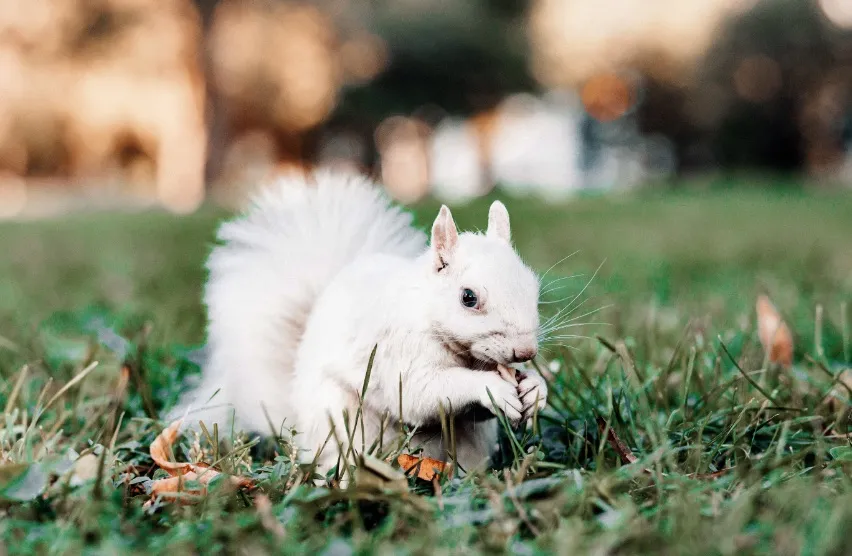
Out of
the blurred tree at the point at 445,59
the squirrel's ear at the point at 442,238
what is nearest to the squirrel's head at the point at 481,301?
the squirrel's ear at the point at 442,238

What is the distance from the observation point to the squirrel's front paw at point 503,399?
49.8 inches

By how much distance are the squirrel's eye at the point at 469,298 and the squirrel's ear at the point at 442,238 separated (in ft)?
0.20

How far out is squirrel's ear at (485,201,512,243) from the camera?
143 cm

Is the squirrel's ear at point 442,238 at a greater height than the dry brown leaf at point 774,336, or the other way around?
the squirrel's ear at point 442,238

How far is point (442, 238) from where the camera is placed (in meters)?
1.33

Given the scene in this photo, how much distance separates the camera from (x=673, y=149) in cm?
2367

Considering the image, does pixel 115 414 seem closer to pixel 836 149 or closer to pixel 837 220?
pixel 837 220

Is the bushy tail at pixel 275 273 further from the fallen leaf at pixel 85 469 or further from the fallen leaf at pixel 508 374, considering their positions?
the fallen leaf at pixel 508 374

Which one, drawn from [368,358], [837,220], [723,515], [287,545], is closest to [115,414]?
[368,358]

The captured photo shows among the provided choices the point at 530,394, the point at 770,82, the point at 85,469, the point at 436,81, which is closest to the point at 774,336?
the point at 530,394

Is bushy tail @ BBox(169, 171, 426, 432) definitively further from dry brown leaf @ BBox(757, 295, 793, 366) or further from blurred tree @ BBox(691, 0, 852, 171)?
blurred tree @ BBox(691, 0, 852, 171)

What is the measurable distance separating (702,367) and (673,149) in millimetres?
23066

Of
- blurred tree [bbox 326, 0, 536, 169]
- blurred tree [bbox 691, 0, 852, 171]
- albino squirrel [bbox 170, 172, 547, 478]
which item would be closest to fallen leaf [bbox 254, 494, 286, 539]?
albino squirrel [bbox 170, 172, 547, 478]

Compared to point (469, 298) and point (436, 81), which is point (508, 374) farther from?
point (436, 81)
